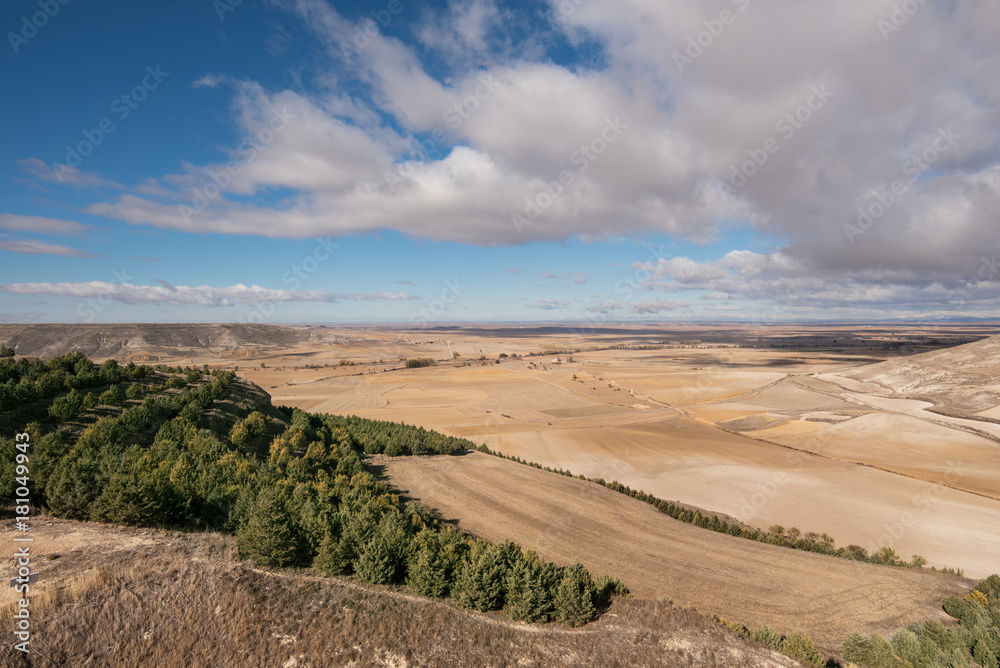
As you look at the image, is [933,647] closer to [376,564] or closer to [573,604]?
[573,604]

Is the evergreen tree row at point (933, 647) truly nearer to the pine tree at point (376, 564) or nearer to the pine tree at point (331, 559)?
the pine tree at point (376, 564)

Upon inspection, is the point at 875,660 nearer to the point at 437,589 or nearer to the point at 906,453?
the point at 437,589

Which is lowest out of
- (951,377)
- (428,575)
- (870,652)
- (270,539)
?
(870,652)

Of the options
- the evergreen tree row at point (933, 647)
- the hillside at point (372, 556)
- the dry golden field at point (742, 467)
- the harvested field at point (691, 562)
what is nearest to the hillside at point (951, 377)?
the dry golden field at point (742, 467)

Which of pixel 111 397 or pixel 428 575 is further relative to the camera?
pixel 111 397

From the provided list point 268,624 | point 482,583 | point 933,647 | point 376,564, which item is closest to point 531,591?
point 482,583

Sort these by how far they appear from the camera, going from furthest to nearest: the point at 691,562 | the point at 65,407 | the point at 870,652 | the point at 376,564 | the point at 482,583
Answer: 1. the point at 65,407
2. the point at 691,562
3. the point at 376,564
4. the point at 482,583
5. the point at 870,652

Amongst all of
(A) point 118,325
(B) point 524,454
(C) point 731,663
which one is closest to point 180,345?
(A) point 118,325
